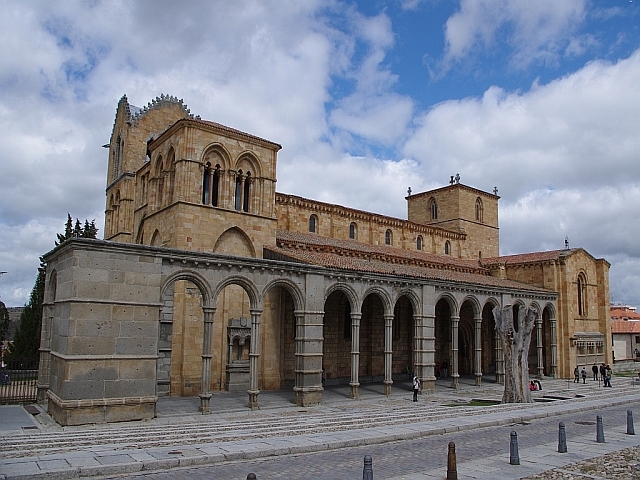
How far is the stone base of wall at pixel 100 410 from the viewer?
17.7 m

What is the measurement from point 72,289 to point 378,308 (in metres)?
20.8

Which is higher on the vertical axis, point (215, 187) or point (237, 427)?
point (215, 187)

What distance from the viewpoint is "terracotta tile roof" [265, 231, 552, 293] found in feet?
90.6

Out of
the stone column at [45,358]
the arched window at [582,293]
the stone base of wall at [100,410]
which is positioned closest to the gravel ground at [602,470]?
the stone base of wall at [100,410]

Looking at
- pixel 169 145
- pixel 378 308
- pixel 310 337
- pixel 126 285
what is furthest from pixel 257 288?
pixel 378 308

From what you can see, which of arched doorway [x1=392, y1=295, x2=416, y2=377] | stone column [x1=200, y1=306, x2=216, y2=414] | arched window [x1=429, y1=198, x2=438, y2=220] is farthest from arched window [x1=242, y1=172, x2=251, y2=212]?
arched window [x1=429, y1=198, x2=438, y2=220]

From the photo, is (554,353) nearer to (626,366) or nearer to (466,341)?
(466,341)

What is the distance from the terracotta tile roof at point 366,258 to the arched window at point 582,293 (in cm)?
479

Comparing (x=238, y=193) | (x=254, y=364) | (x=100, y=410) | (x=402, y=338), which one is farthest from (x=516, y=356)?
(x=100, y=410)

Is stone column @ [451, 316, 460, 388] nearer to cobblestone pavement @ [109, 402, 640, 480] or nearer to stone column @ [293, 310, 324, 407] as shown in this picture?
stone column @ [293, 310, 324, 407]

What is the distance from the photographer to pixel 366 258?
112 ft

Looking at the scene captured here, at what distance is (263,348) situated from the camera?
28062mm

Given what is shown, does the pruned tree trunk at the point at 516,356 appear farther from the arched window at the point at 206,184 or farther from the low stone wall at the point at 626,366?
the low stone wall at the point at 626,366

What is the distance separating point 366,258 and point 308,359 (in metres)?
11.4
